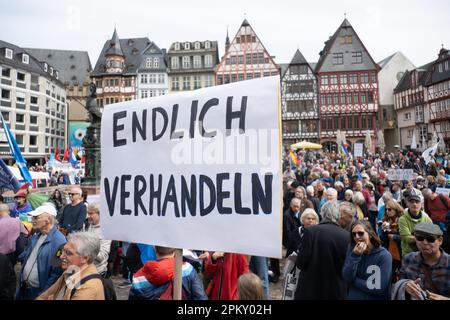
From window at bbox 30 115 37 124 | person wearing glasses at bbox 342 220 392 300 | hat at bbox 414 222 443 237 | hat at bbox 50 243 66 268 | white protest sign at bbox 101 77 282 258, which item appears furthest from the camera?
window at bbox 30 115 37 124

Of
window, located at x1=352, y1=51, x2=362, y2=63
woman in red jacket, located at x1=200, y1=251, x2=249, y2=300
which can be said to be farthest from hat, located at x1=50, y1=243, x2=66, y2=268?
window, located at x1=352, y1=51, x2=362, y2=63

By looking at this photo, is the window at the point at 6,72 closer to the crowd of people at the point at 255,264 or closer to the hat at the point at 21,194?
the hat at the point at 21,194

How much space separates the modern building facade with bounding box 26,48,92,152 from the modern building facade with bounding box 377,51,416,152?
46426 millimetres

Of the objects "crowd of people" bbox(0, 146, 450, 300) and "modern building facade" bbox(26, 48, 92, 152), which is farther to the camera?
"modern building facade" bbox(26, 48, 92, 152)

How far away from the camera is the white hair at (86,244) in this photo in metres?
2.61

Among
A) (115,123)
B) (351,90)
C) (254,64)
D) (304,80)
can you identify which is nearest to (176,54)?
(254,64)

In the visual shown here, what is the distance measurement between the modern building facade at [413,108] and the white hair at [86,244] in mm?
46370

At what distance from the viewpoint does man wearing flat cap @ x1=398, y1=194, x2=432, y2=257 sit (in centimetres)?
427

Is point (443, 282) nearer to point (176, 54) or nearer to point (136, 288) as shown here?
point (136, 288)

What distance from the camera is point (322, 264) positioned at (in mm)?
3211

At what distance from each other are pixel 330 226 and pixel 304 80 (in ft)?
140

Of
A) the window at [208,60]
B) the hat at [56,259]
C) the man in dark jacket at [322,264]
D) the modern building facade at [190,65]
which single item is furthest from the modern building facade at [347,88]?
the hat at [56,259]

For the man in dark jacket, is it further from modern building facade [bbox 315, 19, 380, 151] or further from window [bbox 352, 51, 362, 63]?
window [bbox 352, 51, 362, 63]

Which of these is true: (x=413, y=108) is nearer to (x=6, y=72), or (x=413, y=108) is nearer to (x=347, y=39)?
(x=347, y=39)
